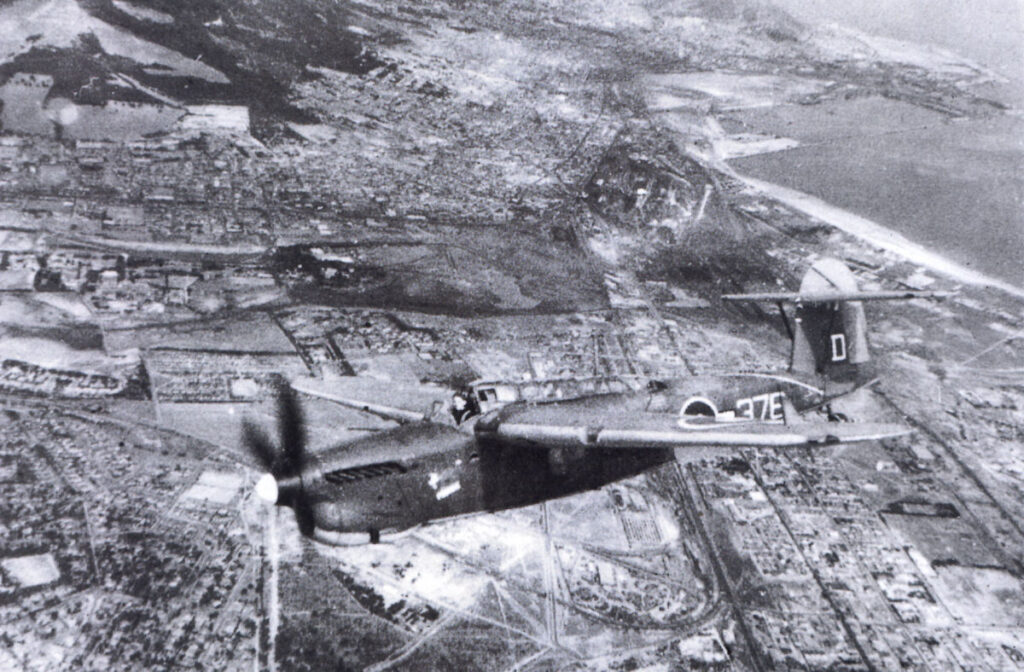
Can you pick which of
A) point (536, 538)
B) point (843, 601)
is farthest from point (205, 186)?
point (843, 601)

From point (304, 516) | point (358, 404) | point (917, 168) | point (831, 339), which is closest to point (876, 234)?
point (917, 168)

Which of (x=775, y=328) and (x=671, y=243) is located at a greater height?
(x=671, y=243)

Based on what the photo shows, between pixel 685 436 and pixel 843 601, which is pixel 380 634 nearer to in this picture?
pixel 685 436

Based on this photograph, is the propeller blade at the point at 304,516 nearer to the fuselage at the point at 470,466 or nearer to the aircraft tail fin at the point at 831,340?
the fuselage at the point at 470,466

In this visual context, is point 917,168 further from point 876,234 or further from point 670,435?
point 670,435

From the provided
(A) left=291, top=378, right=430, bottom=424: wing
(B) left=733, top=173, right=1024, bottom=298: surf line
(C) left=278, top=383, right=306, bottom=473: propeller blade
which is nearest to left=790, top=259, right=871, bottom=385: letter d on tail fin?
(A) left=291, top=378, right=430, bottom=424: wing

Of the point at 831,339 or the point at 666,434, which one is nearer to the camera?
the point at 666,434

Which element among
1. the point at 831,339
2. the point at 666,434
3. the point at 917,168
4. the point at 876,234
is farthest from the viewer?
the point at 917,168
